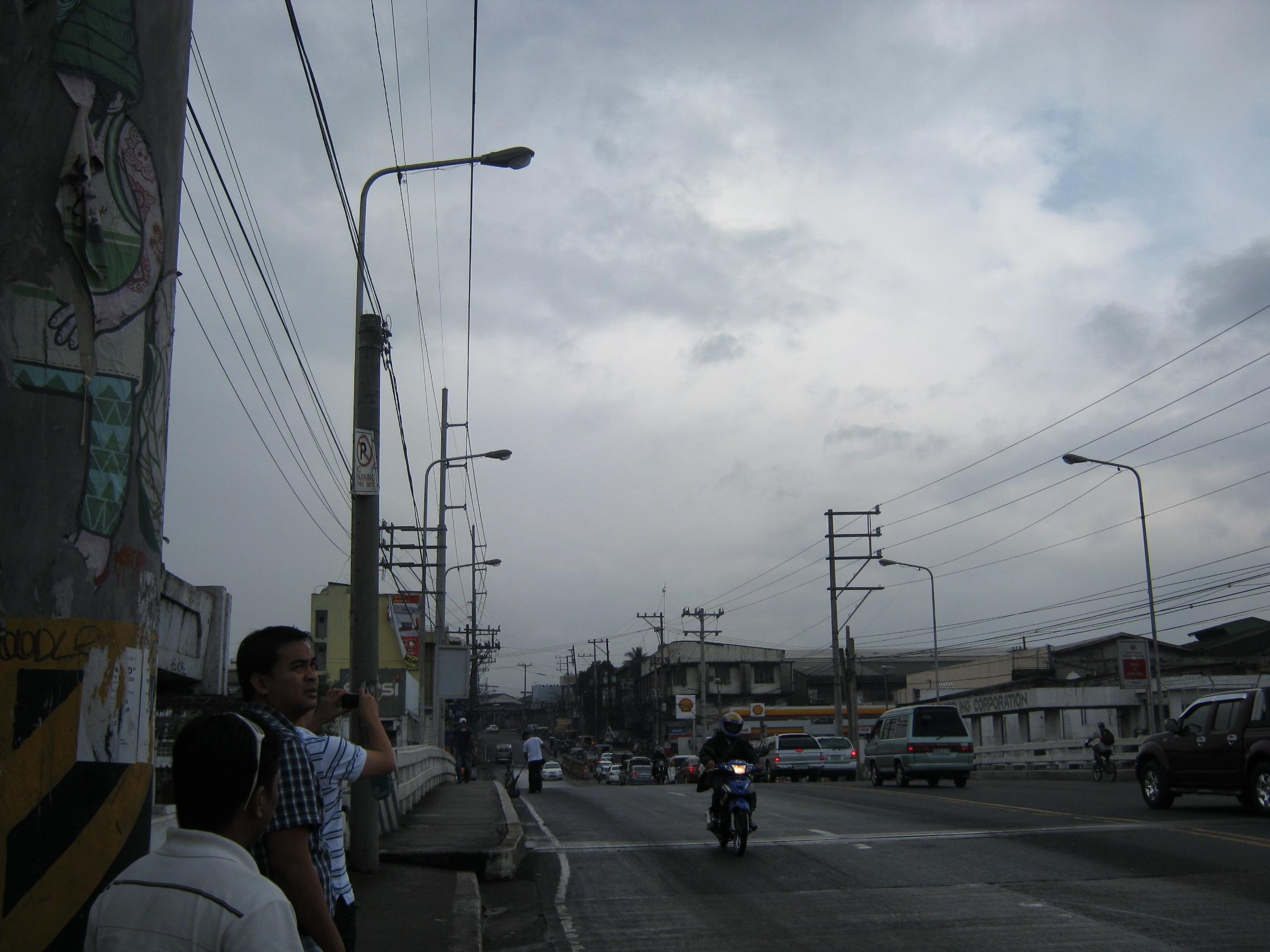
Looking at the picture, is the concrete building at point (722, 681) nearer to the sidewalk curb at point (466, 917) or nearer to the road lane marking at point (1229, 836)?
the road lane marking at point (1229, 836)

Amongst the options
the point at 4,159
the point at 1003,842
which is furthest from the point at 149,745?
the point at 1003,842

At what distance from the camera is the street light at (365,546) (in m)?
9.44

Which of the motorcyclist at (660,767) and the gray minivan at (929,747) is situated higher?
the gray minivan at (929,747)

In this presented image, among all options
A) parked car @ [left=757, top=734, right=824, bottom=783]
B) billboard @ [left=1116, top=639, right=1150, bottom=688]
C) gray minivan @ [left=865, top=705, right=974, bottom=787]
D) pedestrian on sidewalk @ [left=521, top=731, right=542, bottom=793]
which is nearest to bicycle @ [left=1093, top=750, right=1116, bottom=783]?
billboard @ [left=1116, top=639, right=1150, bottom=688]

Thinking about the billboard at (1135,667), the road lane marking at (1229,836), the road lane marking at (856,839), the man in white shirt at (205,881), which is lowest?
the road lane marking at (856,839)

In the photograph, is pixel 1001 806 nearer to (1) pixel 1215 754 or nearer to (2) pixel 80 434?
(1) pixel 1215 754

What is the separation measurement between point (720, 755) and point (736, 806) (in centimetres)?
93

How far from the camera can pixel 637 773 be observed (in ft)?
191

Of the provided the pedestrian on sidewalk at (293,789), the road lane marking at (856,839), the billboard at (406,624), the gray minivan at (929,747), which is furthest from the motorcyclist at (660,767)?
the pedestrian on sidewalk at (293,789)

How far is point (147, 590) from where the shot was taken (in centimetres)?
373

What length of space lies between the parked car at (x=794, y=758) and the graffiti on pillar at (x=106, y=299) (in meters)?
33.1

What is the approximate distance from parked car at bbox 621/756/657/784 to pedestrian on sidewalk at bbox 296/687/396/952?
176 ft

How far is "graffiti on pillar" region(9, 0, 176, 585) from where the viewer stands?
3.58 metres

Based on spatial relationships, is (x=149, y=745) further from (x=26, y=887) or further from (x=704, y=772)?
(x=704, y=772)
